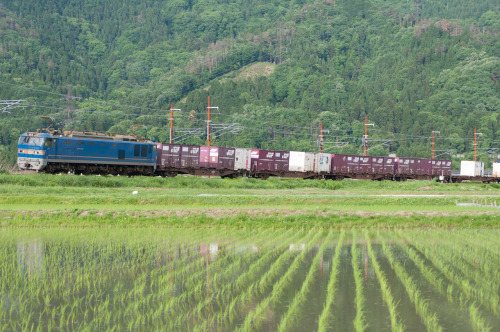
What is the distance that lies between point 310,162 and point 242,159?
35.9 feet

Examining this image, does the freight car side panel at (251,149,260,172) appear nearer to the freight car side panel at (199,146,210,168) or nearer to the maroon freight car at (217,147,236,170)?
the maroon freight car at (217,147,236,170)

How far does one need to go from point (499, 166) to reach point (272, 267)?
9559cm

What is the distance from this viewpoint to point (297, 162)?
80.9 metres

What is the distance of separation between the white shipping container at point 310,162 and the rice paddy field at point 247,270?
1810 inches

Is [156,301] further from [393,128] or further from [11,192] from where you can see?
[393,128]

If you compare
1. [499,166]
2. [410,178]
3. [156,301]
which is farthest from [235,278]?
[499,166]

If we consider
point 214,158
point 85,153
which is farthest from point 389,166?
point 85,153

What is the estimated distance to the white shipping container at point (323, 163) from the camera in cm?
8362

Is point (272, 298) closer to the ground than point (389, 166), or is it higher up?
closer to the ground

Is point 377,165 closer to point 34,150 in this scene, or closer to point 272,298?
point 34,150

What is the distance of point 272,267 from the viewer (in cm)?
1877

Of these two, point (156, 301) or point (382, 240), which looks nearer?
point (156, 301)

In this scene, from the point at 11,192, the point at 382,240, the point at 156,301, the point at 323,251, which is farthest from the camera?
the point at 11,192

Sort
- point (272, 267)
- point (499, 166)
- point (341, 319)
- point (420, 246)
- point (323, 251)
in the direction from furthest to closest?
point (499, 166), point (420, 246), point (323, 251), point (272, 267), point (341, 319)
